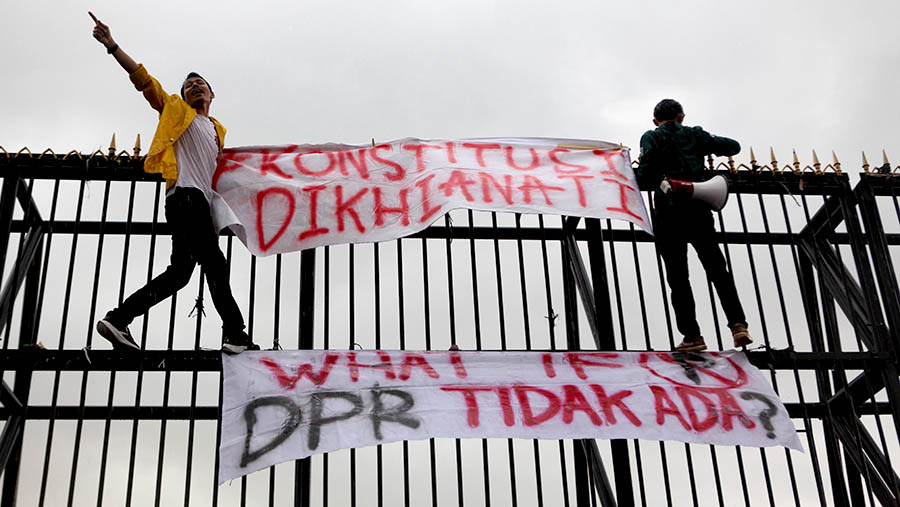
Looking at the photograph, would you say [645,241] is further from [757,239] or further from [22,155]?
[22,155]

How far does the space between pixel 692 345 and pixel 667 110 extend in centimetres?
181

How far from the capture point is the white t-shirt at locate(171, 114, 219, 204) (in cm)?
639

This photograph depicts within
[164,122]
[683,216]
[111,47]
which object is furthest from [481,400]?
[111,47]

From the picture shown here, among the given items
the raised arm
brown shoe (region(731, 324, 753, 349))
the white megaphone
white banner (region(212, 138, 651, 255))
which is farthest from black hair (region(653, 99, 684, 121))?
the raised arm

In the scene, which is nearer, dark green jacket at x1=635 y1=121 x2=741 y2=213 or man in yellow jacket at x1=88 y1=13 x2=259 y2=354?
man in yellow jacket at x1=88 y1=13 x2=259 y2=354

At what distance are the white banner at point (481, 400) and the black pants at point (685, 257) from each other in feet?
0.92

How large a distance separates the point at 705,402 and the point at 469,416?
1556 mm

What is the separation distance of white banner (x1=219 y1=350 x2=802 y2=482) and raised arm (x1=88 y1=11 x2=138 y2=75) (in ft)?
6.71

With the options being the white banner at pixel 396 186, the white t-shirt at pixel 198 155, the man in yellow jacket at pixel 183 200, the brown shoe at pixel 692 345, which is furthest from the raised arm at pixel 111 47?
the brown shoe at pixel 692 345

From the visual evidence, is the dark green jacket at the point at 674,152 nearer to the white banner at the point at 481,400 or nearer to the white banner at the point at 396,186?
the white banner at the point at 396,186

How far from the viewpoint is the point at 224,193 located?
22.6 feet

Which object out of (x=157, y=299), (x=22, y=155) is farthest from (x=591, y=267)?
(x=22, y=155)

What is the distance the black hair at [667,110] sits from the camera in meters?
7.21

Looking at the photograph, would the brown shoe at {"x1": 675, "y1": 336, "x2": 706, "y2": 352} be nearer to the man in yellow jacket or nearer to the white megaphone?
the white megaphone
